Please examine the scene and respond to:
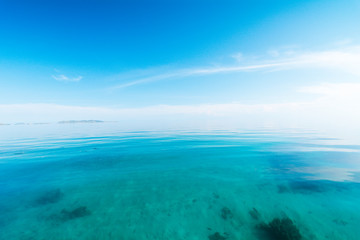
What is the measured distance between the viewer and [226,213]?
6.99 m

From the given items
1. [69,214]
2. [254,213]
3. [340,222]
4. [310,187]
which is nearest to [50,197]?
[69,214]

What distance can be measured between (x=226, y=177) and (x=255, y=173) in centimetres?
284

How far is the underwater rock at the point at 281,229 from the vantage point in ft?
17.9

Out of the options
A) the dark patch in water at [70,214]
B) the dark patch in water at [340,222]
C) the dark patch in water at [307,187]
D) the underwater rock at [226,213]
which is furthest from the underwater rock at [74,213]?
the dark patch in water at [307,187]

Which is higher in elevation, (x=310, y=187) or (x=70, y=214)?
(x=310, y=187)

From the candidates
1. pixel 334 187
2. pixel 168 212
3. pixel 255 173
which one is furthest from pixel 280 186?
pixel 168 212

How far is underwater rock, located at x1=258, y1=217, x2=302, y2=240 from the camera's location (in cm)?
544

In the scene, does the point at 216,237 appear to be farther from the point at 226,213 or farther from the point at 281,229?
the point at 281,229

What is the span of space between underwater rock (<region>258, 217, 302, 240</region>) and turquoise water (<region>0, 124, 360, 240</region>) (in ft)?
0.12

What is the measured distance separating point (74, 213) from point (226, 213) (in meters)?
8.12

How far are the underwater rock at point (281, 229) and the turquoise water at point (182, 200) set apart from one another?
36 mm

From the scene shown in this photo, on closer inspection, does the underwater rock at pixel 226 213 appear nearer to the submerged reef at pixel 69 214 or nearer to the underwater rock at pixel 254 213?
the underwater rock at pixel 254 213

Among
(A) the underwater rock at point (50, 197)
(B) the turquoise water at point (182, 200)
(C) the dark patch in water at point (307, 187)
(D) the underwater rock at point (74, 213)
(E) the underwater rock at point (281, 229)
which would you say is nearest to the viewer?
(E) the underwater rock at point (281, 229)

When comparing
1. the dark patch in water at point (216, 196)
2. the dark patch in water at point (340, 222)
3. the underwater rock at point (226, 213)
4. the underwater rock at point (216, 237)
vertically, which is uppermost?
the dark patch in water at point (216, 196)
